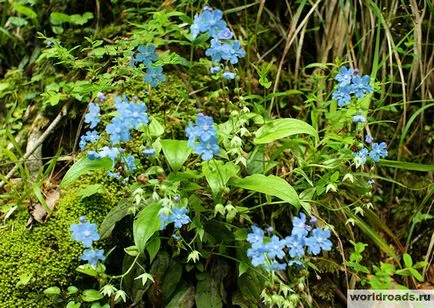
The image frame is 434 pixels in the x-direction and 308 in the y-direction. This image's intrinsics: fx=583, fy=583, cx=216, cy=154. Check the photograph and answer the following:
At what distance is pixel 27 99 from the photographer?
92.0 inches

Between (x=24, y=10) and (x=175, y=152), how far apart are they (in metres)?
1.23

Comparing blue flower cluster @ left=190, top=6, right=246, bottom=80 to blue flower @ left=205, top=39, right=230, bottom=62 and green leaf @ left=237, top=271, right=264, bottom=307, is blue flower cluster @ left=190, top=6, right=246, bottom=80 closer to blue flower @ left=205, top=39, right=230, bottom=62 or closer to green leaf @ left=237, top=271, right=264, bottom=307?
blue flower @ left=205, top=39, right=230, bottom=62

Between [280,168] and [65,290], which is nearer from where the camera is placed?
[65,290]

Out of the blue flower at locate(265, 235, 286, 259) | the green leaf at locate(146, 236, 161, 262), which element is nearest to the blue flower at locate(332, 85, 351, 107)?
the blue flower at locate(265, 235, 286, 259)

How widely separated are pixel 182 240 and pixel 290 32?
118cm

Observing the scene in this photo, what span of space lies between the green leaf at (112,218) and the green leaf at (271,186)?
339mm

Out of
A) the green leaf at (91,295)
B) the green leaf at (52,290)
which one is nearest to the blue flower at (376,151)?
the green leaf at (91,295)

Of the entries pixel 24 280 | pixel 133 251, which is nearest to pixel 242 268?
pixel 133 251

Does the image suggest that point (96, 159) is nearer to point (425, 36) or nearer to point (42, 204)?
point (42, 204)

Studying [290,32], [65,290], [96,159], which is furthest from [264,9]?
[65,290]

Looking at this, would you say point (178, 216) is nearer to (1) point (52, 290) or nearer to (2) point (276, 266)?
(2) point (276, 266)

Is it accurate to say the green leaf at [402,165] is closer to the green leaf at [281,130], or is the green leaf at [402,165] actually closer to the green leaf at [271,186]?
the green leaf at [281,130]

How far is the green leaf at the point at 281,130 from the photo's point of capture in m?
1.68

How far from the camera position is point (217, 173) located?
156 centimetres
